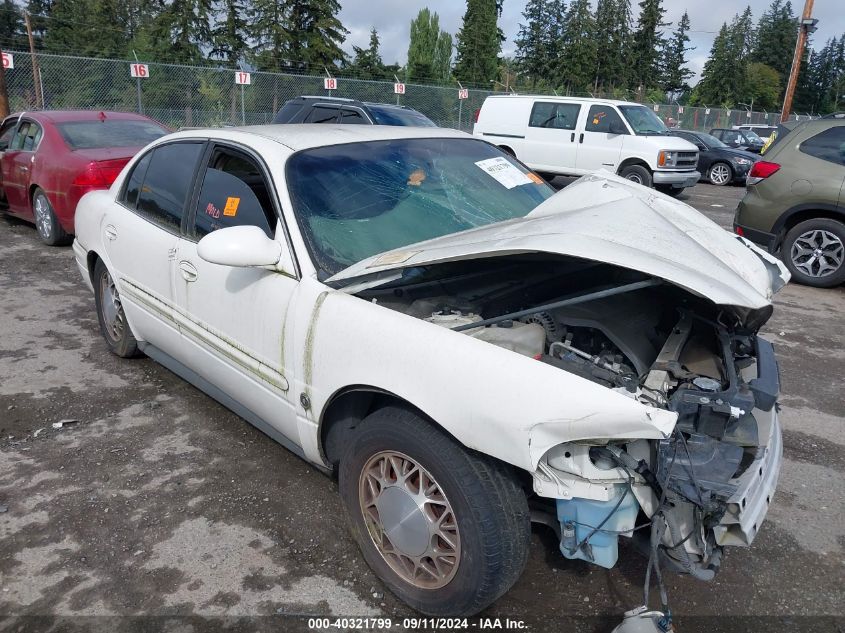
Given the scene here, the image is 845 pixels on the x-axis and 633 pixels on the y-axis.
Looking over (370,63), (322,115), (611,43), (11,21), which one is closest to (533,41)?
(611,43)

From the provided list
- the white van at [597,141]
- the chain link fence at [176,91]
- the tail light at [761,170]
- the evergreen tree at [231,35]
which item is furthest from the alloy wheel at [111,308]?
the evergreen tree at [231,35]

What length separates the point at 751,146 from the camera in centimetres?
2239

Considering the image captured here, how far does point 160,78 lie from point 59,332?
1509 centimetres

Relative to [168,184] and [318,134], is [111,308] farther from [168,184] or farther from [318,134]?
[318,134]

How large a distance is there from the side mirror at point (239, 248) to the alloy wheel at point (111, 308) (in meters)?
2.03

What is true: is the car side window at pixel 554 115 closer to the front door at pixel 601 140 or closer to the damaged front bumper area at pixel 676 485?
the front door at pixel 601 140

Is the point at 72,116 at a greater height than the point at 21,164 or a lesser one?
greater

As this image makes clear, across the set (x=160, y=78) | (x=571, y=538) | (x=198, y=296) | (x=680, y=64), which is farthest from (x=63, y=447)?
(x=680, y=64)

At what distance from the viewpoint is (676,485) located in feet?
6.55

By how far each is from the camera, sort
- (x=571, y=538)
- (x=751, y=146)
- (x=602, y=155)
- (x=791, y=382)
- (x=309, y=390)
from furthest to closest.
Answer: (x=751, y=146) → (x=602, y=155) → (x=791, y=382) → (x=309, y=390) → (x=571, y=538)

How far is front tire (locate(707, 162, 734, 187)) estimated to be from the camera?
18.1 metres

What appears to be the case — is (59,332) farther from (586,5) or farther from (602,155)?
(586,5)

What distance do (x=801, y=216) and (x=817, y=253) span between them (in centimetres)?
45

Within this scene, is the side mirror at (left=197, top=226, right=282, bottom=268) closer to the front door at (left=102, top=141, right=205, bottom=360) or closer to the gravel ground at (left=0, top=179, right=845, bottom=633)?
the front door at (left=102, top=141, right=205, bottom=360)
